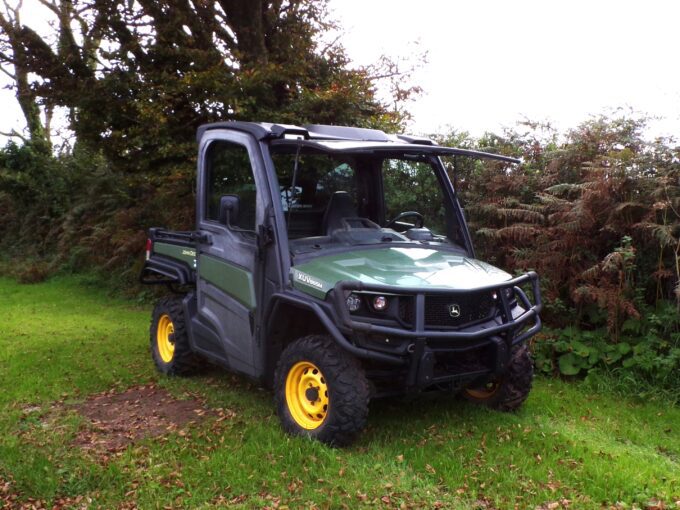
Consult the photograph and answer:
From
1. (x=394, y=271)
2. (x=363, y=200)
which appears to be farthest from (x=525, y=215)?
(x=394, y=271)

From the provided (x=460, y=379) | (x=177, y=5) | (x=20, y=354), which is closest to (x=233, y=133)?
(x=460, y=379)

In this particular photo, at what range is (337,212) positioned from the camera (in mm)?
5699

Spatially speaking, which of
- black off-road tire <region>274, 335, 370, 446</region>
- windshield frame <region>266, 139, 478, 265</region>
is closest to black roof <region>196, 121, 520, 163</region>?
windshield frame <region>266, 139, 478, 265</region>

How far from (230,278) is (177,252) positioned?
127 centimetres

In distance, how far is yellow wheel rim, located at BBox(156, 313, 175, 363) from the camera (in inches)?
264

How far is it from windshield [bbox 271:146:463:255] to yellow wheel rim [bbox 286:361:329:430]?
0.98 metres

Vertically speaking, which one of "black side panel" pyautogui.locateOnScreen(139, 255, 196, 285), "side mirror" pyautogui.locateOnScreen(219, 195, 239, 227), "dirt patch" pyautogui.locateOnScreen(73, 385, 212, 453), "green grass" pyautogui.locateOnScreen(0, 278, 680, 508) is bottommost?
"dirt patch" pyautogui.locateOnScreen(73, 385, 212, 453)

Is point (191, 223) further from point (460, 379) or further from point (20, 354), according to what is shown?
point (460, 379)

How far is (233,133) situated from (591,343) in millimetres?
3824

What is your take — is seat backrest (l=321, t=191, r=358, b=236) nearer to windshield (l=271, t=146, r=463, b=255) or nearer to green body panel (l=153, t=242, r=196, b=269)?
windshield (l=271, t=146, r=463, b=255)

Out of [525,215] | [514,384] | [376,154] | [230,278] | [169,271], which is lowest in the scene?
[514,384]

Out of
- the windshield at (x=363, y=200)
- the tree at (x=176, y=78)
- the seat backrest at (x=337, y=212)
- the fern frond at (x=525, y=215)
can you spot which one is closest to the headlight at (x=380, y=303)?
the windshield at (x=363, y=200)

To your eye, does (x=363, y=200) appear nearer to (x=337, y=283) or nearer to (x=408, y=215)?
(x=408, y=215)

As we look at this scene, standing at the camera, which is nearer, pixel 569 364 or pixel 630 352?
pixel 630 352
